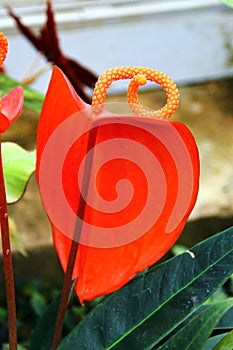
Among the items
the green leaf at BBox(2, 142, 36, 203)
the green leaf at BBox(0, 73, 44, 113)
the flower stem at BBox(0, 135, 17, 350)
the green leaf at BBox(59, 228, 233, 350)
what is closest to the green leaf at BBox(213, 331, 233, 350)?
the green leaf at BBox(59, 228, 233, 350)

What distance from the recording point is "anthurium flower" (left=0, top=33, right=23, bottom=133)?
1.57ft

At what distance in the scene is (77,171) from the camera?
1.78 feet

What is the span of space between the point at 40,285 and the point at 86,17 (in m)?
0.74

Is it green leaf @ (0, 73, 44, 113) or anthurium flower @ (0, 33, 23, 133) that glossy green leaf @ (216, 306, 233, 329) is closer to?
anthurium flower @ (0, 33, 23, 133)

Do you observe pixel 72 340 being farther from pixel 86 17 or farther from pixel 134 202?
pixel 86 17

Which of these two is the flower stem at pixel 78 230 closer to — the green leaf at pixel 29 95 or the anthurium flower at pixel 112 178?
the anthurium flower at pixel 112 178

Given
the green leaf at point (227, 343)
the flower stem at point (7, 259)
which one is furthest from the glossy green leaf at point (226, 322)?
the flower stem at point (7, 259)

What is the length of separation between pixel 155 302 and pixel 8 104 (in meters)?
0.20

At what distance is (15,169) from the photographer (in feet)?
2.53

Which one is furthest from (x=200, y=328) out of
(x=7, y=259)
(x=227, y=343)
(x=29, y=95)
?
(x=29, y=95)

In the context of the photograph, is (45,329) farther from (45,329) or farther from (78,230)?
(78,230)

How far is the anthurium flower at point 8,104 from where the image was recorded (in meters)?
0.48

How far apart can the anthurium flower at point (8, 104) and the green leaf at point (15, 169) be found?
235mm

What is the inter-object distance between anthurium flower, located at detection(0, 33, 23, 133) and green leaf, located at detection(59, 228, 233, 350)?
176mm
